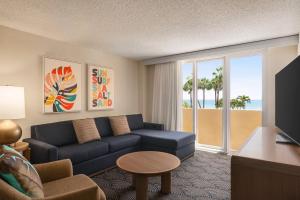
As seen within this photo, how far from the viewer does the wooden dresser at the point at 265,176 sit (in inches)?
39.6

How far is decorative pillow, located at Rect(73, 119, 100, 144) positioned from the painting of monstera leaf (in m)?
0.39

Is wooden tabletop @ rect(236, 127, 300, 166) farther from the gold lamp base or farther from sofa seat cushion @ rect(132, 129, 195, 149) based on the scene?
the gold lamp base

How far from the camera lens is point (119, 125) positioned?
4.05m

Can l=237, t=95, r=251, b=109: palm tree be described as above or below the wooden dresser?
above

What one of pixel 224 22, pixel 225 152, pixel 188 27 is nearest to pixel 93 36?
pixel 188 27

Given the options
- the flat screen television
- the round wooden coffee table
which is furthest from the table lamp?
the flat screen television

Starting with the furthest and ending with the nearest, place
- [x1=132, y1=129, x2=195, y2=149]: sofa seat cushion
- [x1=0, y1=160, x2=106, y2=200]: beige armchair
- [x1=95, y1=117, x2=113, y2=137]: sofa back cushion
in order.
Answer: [x1=95, y1=117, x2=113, y2=137]: sofa back cushion < [x1=132, y1=129, x2=195, y2=149]: sofa seat cushion < [x1=0, y1=160, x2=106, y2=200]: beige armchair

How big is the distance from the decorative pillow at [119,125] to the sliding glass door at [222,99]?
4.81 ft

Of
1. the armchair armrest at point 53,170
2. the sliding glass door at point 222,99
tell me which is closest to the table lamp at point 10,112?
the armchair armrest at point 53,170

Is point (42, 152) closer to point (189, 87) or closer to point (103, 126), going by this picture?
point (103, 126)

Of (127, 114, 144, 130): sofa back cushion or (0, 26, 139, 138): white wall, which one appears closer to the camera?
(0, 26, 139, 138): white wall

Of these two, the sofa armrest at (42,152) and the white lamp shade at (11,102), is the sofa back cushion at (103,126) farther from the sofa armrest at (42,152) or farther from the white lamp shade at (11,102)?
the white lamp shade at (11,102)

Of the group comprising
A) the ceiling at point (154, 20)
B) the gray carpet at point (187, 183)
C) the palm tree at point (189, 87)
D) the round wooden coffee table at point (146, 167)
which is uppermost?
the ceiling at point (154, 20)

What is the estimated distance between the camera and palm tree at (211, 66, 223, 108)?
4.33m
